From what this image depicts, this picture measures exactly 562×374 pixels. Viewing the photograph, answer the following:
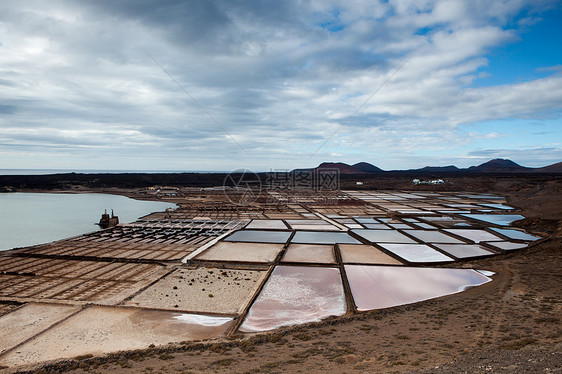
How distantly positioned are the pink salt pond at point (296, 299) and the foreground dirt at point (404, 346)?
2.25ft

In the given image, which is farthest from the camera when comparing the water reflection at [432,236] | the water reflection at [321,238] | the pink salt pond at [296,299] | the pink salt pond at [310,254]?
the water reflection at [321,238]

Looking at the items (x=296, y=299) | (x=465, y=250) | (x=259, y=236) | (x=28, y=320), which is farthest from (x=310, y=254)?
(x=28, y=320)

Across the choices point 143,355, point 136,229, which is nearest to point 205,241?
point 136,229

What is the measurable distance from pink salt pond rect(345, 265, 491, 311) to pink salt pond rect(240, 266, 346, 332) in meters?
0.68

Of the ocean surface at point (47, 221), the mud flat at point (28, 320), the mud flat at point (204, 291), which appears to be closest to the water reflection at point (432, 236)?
the mud flat at point (204, 291)

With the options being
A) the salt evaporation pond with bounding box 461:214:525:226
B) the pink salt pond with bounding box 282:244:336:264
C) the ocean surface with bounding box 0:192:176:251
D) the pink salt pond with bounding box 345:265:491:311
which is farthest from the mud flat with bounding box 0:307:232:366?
the salt evaporation pond with bounding box 461:214:525:226

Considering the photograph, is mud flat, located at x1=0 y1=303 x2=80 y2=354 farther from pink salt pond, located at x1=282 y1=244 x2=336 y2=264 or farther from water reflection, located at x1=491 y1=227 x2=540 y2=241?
water reflection, located at x1=491 y1=227 x2=540 y2=241

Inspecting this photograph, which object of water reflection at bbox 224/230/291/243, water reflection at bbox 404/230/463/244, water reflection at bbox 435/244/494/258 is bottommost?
water reflection at bbox 224/230/291/243

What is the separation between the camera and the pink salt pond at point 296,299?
8750 millimetres

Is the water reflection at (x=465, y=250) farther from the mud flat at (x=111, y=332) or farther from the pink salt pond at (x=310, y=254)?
the mud flat at (x=111, y=332)

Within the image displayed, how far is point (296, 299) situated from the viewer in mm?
10242

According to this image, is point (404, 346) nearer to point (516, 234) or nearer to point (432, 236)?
point (432, 236)

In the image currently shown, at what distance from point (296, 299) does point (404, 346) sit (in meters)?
3.93

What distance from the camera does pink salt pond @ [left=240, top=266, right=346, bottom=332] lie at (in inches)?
344
